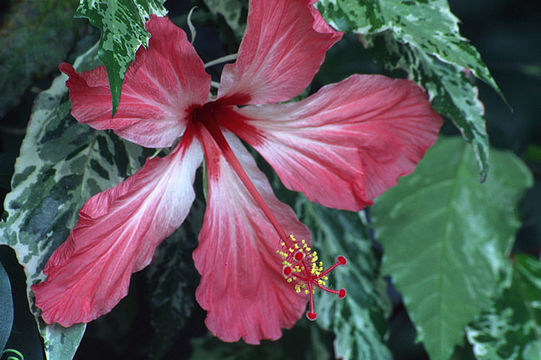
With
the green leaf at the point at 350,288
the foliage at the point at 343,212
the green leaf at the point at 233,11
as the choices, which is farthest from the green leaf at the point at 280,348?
the green leaf at the point at 233,11

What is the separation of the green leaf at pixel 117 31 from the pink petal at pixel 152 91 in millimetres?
15

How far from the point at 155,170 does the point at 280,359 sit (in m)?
0.37

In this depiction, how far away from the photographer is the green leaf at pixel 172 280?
513mm

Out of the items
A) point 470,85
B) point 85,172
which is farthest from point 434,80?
point 85,172

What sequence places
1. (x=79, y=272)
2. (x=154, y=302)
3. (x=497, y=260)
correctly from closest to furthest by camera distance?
(x=79, y=272)
(x=154, y=302)
(x=497, y=260)

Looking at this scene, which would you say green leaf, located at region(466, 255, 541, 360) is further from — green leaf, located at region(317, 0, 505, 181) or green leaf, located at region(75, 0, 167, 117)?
green leaf, located at region(75, 0, 167, 117)

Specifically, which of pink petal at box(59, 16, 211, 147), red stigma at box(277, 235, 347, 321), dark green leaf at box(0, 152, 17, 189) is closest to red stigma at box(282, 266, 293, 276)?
red stigma at box(277, 235, 347, 321)

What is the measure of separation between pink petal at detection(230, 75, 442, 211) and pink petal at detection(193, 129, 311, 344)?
0.11 ft

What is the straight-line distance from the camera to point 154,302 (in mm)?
517

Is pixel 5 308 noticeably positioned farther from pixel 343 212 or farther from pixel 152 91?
pixel 343 212

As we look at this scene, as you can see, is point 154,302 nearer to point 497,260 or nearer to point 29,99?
point 29,99

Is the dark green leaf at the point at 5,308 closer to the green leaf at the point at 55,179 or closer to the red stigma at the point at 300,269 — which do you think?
the green leaf at the point at 55,179

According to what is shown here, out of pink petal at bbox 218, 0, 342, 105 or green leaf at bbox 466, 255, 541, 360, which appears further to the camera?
green leaf at bbox 466, 255, 541, 360

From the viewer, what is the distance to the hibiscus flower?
35 cm
